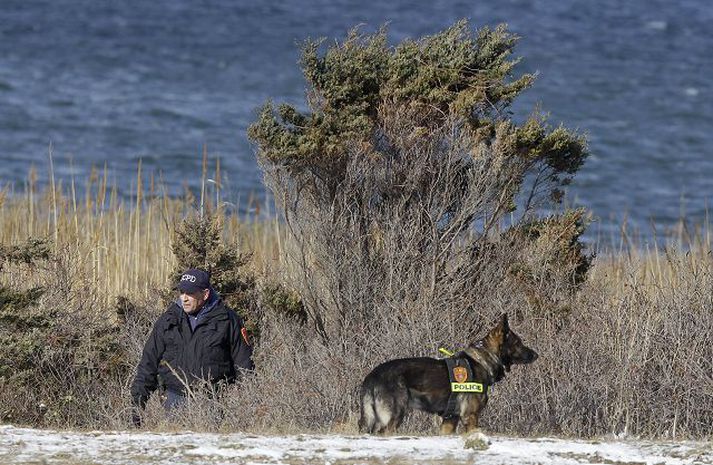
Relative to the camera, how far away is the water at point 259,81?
111 ft

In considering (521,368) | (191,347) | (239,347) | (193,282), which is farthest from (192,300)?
(521,368)

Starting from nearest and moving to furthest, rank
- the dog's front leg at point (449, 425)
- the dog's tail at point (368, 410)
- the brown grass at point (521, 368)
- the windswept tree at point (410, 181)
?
the dog's tail at point (368, 410) < the dog's front leg at point (449, 425) < the brown grass at point (521, 368) < the windswept tree at point (410, 181)

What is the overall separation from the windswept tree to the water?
916cm

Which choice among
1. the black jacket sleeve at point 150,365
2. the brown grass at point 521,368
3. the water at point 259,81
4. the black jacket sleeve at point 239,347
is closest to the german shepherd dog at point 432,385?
the brown grass at point 521,368

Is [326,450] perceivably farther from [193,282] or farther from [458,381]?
[193,282]

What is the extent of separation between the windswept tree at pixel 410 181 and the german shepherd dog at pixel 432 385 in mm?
2299

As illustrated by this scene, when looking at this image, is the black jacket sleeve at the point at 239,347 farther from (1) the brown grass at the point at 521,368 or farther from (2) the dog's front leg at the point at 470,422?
(2) the dog's front leg at the point at 470,422

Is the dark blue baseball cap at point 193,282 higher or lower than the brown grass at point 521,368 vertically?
higher

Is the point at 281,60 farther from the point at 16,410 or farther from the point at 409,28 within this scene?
the point at 16,410

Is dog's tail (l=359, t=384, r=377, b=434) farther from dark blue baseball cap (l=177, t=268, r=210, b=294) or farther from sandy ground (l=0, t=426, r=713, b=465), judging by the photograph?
dark blue baseball cap (l=177, t=268, r=210, b=294)

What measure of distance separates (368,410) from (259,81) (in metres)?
40.2

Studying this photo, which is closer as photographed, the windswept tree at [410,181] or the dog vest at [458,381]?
the dog vest at [458,381]

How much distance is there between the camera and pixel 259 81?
49562 millimetres

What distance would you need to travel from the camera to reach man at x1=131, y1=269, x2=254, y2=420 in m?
11.9
